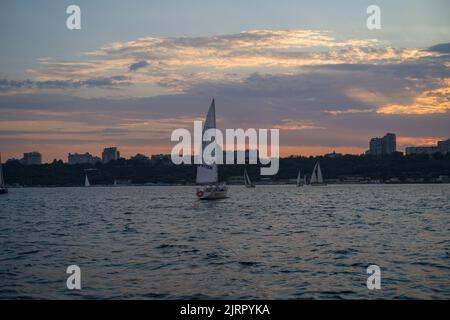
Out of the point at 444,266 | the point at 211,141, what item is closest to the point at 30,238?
the point at 444,266

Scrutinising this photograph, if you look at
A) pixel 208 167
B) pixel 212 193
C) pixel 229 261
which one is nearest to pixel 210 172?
pixel 208 167

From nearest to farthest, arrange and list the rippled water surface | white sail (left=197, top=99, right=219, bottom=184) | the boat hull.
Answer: the rippled water surface < white sail (left=197, top=99, right=219, bottom=184) < the boat hull

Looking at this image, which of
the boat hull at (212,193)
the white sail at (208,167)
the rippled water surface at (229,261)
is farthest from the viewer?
the boat hull at (212,193)

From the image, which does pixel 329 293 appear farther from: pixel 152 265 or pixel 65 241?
pixel 65 241

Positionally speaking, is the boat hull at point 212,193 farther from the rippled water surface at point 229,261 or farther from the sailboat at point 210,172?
the rippled water surface at point 229,261

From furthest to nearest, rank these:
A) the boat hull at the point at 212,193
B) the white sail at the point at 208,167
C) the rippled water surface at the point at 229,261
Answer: the boat hull at the point at 212,193
the white sail at the point at 208,167
the rippled water surface at the point at 229,261

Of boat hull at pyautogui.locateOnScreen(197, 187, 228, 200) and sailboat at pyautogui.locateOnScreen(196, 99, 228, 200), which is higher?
sailboat at pyautogui.locateOnScreen(196, 99, 228, 200)

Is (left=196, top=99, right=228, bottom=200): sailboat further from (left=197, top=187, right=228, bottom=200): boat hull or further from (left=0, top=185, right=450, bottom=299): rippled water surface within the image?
(left=0, top=185, right=450, bottom=299): rippled water surface

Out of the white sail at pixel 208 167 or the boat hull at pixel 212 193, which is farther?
the boat hull at pixel 212 193

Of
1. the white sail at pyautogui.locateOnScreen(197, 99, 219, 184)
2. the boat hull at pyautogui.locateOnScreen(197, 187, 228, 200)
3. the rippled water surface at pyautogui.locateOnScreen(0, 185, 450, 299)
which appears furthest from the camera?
the boat hull at pyautogui.locateOnScreen(197, 187, 228, 200)

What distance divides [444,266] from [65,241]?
21.5 m

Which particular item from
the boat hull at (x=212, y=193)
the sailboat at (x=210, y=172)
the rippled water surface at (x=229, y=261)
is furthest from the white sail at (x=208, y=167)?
the rippled water surface at (x=229, y=261)

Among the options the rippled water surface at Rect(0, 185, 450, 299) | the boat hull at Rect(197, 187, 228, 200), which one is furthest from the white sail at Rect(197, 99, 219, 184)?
the rippled water surface at Rect(0, 185, 450, 299)
